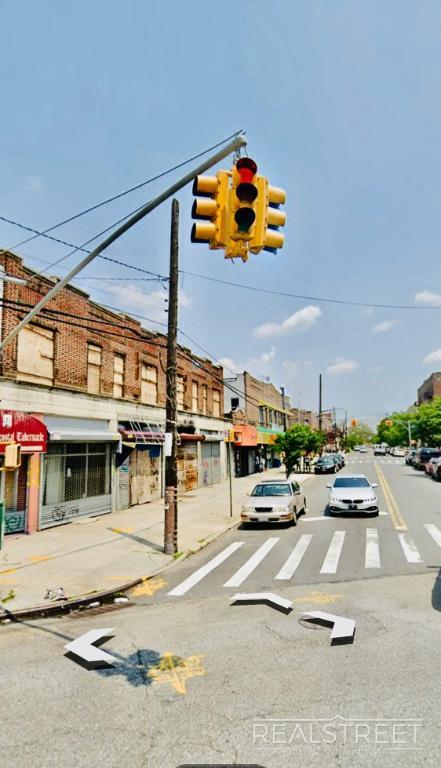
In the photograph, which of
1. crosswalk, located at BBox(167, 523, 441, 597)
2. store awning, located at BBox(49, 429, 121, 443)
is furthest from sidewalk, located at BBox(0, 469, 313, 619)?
store awning, located at BBox(49, 429, 121, 443)

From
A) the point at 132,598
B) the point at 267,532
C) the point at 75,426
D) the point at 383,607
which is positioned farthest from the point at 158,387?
the point at 383,607

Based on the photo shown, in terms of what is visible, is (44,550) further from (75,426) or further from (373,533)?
(373,533)

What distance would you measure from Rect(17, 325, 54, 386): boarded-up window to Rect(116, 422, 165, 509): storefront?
4794 mm

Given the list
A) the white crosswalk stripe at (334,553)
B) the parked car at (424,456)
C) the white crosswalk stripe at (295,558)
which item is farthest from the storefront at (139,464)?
the parked car at (424,456)

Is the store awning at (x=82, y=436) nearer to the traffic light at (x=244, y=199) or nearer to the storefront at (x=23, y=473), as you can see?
the storefront at (x=23, y=473)

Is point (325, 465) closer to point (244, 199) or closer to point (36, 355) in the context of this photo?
point (36, 355)

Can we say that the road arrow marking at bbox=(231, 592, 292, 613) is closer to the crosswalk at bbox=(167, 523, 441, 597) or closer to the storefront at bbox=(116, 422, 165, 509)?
the crosswalk at bbox=(167, 523, 441, 597)

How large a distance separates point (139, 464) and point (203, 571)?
37.8 ft

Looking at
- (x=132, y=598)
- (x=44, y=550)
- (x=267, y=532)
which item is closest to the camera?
(x=132, y=598)

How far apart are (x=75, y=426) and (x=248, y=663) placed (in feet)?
44.0

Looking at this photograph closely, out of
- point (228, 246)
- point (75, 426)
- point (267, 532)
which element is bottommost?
point (267, 532)

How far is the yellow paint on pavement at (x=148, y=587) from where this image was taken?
9.75 metres

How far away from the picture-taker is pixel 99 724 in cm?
484

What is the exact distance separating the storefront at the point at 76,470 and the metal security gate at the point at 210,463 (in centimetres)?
1114
